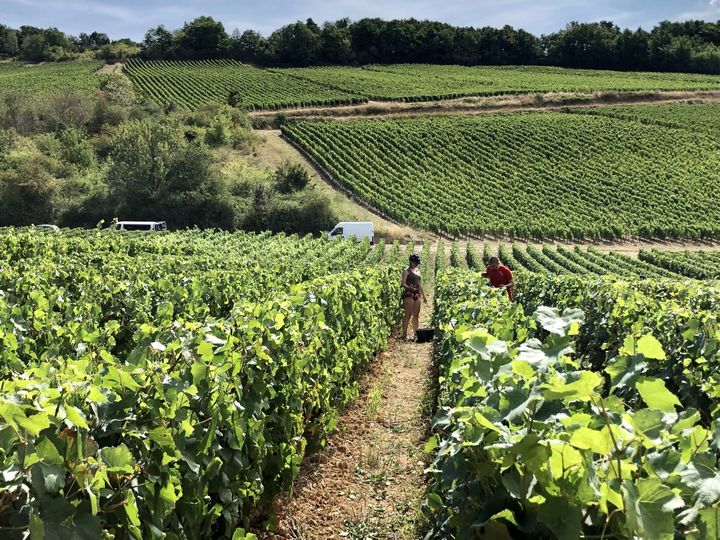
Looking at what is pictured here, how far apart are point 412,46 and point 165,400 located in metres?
121

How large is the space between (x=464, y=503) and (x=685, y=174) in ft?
194

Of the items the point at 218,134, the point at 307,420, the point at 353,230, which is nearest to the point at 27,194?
the point at 218,134

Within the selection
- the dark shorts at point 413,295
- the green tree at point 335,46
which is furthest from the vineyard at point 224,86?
the dark shorts at point 413,295

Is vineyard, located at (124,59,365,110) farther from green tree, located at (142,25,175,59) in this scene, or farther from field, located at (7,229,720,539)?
field, located at (7,229,720,539)

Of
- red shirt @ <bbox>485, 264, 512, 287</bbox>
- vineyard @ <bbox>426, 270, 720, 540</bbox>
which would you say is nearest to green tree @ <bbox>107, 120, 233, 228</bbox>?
red shirt @ <bbox>485, 264, 512, 287</bbox>

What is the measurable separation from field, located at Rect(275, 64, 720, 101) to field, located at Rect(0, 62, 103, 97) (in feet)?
102

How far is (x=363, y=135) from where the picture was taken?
60.2 meters

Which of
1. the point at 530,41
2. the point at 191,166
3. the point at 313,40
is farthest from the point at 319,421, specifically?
the point at 530,41

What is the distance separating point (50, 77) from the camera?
3418 inches

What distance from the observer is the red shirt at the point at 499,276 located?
10820mm

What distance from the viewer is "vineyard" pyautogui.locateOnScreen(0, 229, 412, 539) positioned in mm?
1919

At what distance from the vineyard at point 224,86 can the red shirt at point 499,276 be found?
61844mm

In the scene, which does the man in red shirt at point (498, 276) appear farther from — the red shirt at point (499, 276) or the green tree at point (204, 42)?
the green tree at point (204, 42)

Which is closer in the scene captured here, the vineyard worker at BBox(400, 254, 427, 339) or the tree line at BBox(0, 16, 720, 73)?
the vineyard worker at BBox(400, 254, 427, 339)
